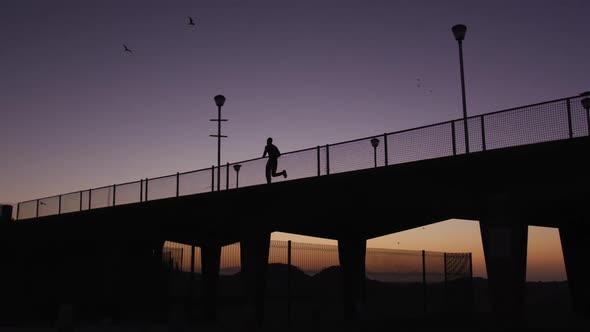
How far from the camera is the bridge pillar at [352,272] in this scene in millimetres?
35656

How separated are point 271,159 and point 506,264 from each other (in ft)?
36.9

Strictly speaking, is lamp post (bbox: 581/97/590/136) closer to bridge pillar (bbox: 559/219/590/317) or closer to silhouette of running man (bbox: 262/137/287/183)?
silhouette of running man (bbox: 262/137/287/183)

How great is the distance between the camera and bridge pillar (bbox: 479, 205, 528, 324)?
20.3m

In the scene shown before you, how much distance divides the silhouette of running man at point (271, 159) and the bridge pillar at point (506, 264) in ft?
32.4

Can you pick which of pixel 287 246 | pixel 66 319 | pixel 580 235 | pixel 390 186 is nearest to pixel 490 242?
pixel 390 186

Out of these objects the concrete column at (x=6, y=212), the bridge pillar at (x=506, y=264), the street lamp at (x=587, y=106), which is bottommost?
the bridge pillar at (x=506, y=264)

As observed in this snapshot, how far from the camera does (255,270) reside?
28.8 metres

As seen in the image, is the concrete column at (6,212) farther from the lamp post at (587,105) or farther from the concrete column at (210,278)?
the lamp post at (587,105)

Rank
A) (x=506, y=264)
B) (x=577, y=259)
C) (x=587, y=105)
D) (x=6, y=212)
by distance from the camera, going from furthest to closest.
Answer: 1. (x=6, y=212)
2. (x=577, y=259)
3. (x=506, y=264)
4. (x=587, y=105)

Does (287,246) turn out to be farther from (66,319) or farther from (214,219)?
(66,319)

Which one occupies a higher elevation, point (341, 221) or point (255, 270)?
point (341, 221)

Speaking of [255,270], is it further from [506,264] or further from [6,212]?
[6,212]

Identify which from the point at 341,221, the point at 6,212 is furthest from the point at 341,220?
the point at 6,212

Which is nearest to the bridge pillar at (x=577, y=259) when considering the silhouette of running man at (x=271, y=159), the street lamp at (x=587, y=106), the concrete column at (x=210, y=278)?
the street lamp at (x=587, y=106)
